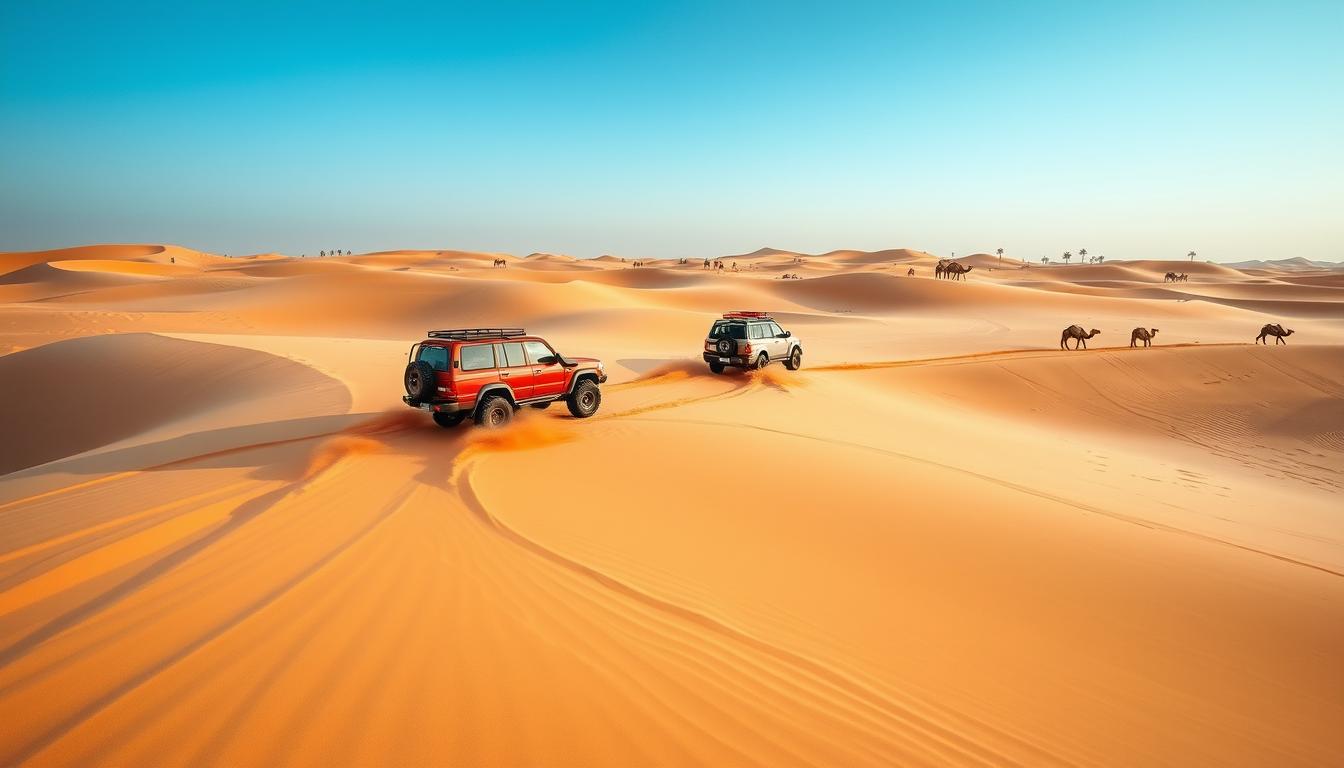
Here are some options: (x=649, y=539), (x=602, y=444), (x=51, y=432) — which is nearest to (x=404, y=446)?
(x=602, y=444)

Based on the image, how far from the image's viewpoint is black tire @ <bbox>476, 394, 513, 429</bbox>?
35.8ft

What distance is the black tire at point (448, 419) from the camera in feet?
37.1

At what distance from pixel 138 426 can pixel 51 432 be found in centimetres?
311

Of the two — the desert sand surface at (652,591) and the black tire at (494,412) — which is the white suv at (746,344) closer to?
the desert sand surface at (652,591)

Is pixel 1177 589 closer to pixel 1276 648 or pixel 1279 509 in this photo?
pixel 1276 648

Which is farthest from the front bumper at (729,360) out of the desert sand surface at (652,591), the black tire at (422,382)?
the black tire at (422,382)

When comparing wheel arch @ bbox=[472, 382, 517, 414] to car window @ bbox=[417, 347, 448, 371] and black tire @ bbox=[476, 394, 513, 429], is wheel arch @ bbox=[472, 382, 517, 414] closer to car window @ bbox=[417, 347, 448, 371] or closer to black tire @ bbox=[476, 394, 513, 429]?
black tire @ bbox=[476, 394, 513, 429]

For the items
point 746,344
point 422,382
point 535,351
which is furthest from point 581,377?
point 746,344

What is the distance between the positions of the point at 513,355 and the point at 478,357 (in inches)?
32.0

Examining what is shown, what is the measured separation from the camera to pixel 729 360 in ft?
63.4

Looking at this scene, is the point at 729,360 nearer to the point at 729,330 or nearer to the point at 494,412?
the point at 729,330

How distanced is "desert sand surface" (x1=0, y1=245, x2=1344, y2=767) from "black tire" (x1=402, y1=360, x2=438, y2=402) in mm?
→ 799

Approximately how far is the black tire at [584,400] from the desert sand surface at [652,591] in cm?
43

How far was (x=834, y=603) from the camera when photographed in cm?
557
